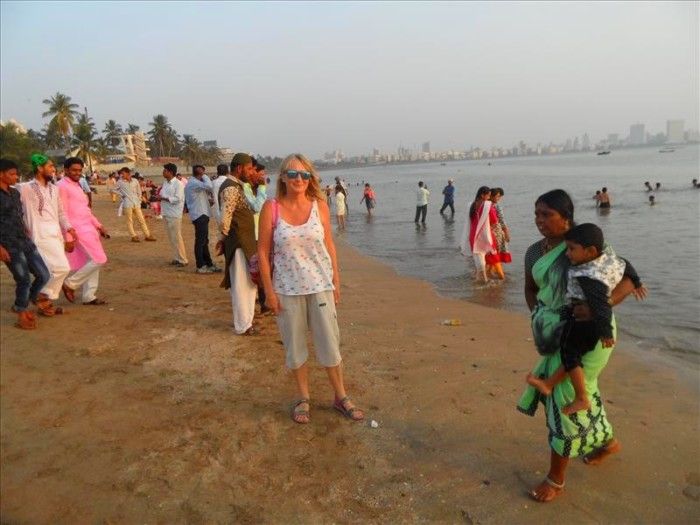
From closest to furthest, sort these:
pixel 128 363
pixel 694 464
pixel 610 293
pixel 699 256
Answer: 1. pixel 610 293
2. pixel 694 464
3. pixel 128 363
4. pixel 699 256

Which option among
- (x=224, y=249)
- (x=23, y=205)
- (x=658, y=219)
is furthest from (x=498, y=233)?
(x=658, y=219)

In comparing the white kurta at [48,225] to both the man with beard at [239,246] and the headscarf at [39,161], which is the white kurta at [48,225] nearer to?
the headscarf at [39,161]

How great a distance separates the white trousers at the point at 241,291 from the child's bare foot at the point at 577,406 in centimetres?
342

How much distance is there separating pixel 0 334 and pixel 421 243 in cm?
1066

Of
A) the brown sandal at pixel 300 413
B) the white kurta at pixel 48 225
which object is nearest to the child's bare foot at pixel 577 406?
the brown sandal at pixel 300 413

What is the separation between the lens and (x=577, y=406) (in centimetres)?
236

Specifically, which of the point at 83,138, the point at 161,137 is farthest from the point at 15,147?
the point at 161,137

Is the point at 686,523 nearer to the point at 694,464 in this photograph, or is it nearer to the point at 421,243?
the point at 694,464

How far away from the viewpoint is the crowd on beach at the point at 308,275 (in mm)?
2270

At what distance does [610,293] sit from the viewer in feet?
7.31

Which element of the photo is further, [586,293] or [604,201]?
[604,201]

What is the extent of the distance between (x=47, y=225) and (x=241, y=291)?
2.49 metres

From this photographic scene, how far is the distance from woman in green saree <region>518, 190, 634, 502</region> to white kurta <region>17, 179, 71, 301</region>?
527 centimetres

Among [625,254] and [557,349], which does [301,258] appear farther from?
[625,254]
